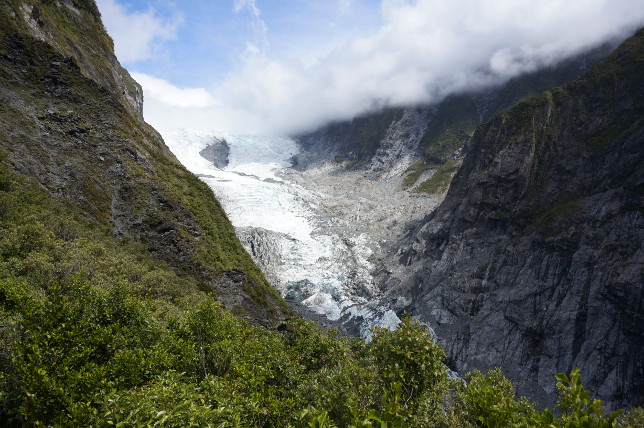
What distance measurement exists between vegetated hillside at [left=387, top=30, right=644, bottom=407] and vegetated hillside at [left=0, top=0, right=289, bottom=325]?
1459 inches

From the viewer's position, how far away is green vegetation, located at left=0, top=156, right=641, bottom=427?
8.05 metres

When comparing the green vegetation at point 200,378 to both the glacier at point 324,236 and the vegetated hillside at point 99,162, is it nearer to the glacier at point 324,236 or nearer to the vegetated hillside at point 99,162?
the vegetated hillside at point 99,162

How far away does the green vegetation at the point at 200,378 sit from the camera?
8.05 m

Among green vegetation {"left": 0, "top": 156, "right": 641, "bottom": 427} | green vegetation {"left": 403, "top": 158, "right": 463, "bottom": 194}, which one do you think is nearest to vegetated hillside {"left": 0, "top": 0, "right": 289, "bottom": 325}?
green vegetation {"left": 0, "top": 156, "right": 641, "bottom": 427}

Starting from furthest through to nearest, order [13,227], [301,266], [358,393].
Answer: [301,266] → [13,227] → [358,393]

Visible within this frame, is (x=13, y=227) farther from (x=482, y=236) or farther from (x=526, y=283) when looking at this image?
(x=482, y=236)

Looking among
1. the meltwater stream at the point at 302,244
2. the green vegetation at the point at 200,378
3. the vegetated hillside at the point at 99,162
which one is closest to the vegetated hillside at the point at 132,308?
the green vegetation at the point at 200,378

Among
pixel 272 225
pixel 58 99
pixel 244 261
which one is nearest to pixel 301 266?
pixel 272 225

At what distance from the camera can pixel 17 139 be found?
43.7 metres

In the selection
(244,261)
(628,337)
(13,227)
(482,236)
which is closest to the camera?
(13,227)

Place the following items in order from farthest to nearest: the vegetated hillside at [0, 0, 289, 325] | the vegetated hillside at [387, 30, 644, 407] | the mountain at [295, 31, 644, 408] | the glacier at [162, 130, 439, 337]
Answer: the glacier at [162, 130, 439, 337]
the mountain at [295, 31, 644, 408]
the vegetated hillside at [387, 30, 644, 407]
the vegetated hillside at [0, 0, 289, 325]

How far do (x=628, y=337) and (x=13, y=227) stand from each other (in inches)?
2823

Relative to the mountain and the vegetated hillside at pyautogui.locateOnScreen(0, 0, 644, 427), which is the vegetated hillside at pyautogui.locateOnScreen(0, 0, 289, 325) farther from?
the mountain

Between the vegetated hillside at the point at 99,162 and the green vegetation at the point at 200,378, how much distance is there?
25.5 m
